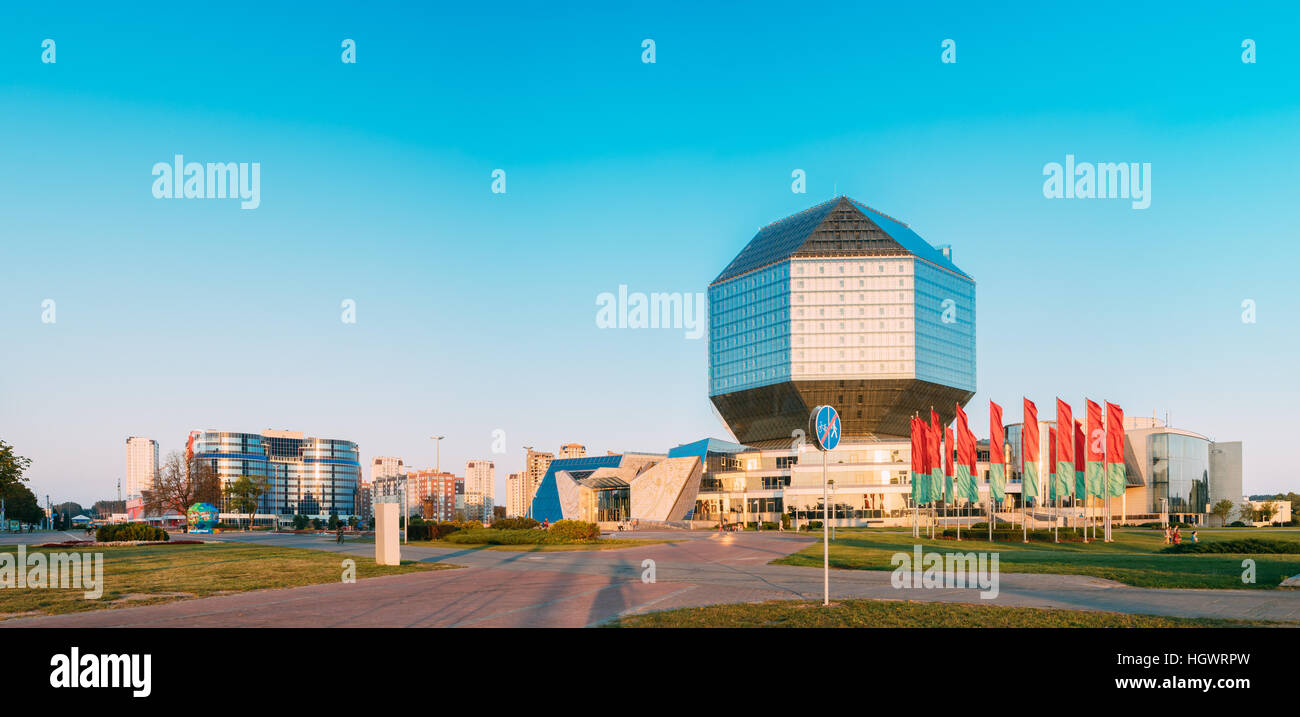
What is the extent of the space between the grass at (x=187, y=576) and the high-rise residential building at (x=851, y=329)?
101660 mm

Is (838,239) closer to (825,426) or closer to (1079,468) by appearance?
(1079,468)

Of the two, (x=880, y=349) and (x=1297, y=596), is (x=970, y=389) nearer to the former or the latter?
(x=880, y=349)

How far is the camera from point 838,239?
136 metres

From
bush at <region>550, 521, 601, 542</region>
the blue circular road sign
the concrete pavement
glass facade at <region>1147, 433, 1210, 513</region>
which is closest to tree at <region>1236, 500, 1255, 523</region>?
→ glass facade at <region>1147, 433, 1210, 513</region>

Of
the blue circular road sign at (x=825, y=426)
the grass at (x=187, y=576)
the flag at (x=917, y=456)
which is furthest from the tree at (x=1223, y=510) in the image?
the blue circular road sign at (x=825, y=426)

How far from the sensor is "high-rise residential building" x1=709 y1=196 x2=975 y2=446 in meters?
133

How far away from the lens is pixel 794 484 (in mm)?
111875

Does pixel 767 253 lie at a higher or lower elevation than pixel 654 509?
higher

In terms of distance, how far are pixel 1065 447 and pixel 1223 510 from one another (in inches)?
2979

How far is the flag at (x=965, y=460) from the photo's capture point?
56500mm
